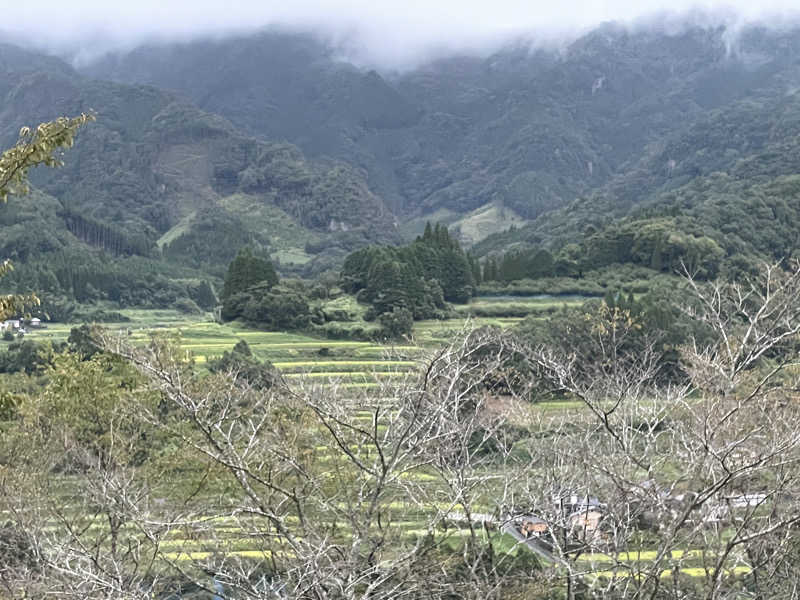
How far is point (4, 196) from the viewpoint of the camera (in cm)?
1108

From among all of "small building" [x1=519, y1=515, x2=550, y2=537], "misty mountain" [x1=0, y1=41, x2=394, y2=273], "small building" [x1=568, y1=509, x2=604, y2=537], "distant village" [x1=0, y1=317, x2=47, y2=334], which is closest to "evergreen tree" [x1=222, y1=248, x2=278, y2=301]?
"distant village" [x1=0, y1=317, x2=47, y2=334]

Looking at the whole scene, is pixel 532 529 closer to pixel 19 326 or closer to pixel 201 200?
pixel 19 326

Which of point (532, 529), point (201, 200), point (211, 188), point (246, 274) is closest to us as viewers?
point (532, 529)

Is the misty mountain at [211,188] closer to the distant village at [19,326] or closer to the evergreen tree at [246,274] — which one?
the distant village at [19,326]

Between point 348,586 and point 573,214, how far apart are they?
11910cm

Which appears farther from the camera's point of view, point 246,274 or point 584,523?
point 246,274

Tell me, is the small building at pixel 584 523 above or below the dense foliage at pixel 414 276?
above

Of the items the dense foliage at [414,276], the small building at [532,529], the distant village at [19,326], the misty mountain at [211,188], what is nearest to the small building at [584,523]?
the small building at [532,529]

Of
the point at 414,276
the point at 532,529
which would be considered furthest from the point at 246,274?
the point at 532,529

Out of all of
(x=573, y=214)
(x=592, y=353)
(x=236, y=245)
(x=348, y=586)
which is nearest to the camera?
(x=348, y=586)

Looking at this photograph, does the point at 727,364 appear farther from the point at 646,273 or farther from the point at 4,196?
the point at 646,273

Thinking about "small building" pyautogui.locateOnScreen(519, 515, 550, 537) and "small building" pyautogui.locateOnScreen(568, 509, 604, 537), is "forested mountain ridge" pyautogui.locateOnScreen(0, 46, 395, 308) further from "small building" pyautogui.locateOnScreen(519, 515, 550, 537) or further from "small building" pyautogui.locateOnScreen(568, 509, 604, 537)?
"small building" pyautogui.locateOnScreen(568, 509, 604, 537)

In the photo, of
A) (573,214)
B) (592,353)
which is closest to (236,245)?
(573,214)

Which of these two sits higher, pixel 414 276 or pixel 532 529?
pixel 532 529
